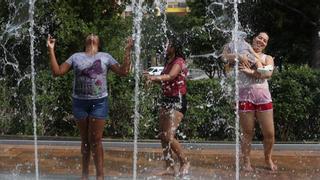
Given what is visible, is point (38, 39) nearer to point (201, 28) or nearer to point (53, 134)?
point (53, 134)

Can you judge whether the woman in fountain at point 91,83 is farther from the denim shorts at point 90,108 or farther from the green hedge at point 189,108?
the green hedge at point 189,108

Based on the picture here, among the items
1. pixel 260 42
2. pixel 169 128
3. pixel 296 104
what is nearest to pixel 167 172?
pixel 169 128

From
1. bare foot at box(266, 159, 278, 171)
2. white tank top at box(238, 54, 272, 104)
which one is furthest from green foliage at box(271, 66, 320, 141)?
white tank top at box(238, 54, 272, 104)

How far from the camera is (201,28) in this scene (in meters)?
28.0

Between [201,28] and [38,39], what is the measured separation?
15281 mm

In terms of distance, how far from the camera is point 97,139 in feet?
20.0

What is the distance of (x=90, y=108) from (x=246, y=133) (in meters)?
1.90

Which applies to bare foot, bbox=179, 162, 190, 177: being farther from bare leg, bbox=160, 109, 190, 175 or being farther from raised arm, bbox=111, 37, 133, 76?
raised arm, bbox=111, 37, 133, 76

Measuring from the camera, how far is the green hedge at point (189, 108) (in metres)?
9.19

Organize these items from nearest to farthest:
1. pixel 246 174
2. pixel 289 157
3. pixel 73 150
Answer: pixel 246 174 → pixel 289 157 → pixel 73 150

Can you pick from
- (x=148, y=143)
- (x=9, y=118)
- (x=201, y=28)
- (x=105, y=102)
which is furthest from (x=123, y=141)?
(x=201, y=28)

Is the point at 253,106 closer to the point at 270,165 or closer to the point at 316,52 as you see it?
the point at 270,165

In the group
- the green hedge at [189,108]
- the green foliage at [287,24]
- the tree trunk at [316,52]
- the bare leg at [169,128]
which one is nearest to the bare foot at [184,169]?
the bare leg at [169,128]

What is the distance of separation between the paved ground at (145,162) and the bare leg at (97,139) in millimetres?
520
